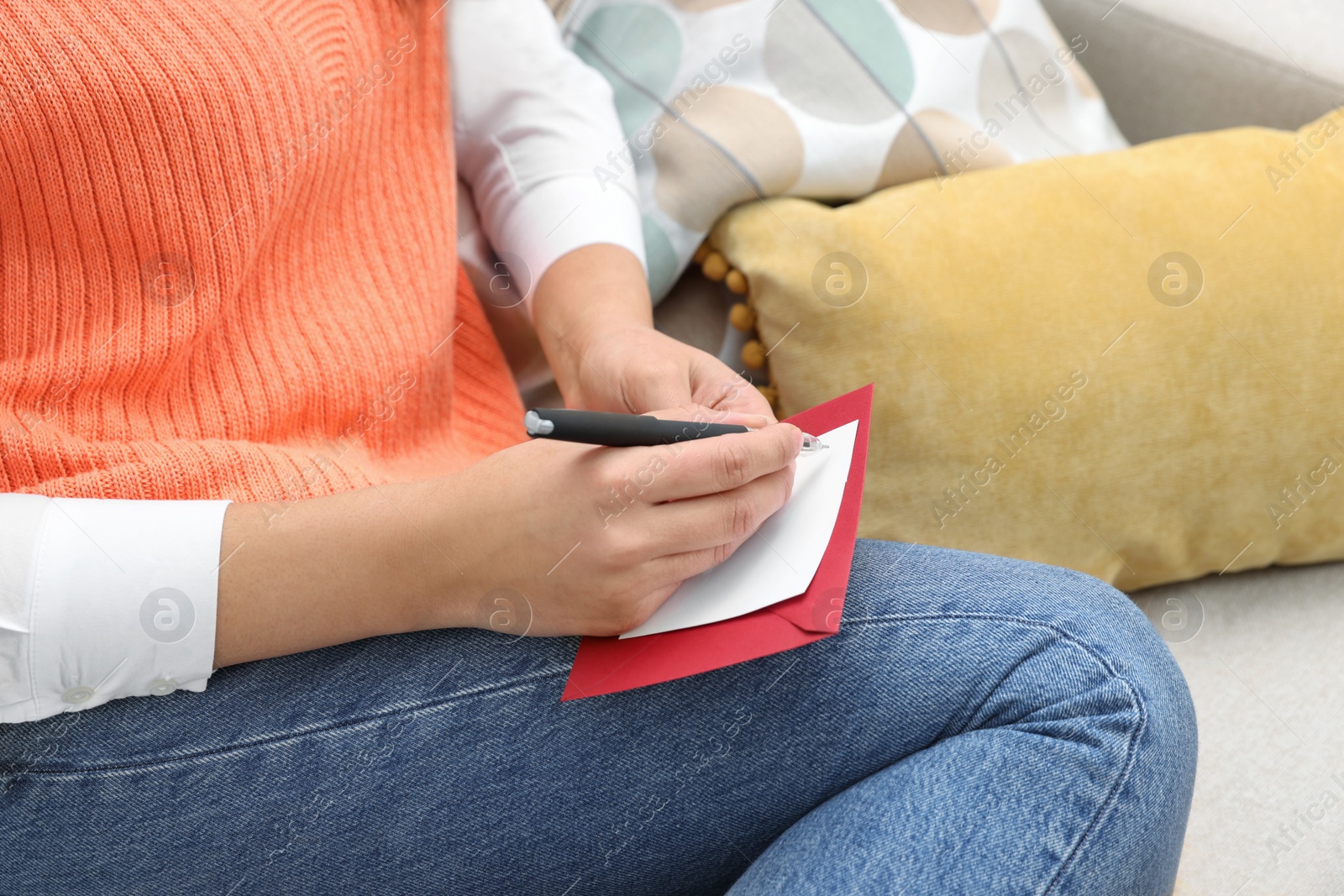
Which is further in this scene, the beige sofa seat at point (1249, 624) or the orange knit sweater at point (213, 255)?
the beige sofa seat at point (1249, 624)

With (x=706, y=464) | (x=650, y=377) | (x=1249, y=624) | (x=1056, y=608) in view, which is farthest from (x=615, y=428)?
(x=1249, y=624)

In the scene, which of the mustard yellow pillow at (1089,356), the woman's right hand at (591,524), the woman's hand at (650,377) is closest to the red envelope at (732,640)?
the woman's right hand at (591,524)

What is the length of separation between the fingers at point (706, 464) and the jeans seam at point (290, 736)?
128mm

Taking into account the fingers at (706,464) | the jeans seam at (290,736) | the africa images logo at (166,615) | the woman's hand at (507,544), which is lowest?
the jeans seam at (290,736)

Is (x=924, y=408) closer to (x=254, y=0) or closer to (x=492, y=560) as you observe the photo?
(x=492, y=560)

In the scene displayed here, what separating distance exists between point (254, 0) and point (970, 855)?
26.7 inches

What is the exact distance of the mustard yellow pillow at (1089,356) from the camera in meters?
0.77

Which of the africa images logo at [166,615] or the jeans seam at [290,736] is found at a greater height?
the africa images logo at [166,615]

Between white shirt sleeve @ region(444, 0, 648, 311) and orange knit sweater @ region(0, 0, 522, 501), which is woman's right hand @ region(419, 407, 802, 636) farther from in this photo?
white shirt sleeve @ region(444, 0, 648, 311)

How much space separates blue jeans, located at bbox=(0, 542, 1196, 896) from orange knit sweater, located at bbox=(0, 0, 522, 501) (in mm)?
143

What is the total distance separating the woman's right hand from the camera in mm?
510

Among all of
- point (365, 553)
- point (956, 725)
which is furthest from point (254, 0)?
point (956, 725)

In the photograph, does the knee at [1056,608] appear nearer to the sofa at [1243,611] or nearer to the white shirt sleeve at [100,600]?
the sofa at [1243,611]

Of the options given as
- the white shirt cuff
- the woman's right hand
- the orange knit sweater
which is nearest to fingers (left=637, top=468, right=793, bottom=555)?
the woman's right hand
